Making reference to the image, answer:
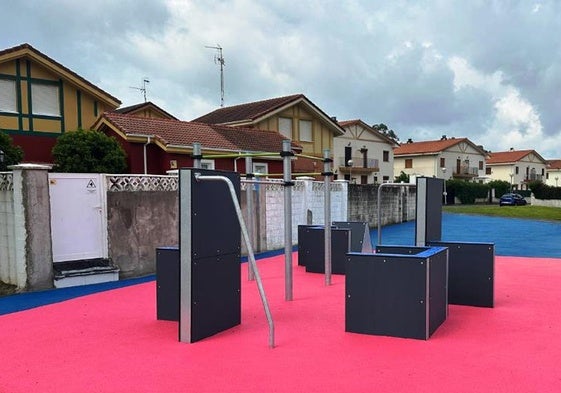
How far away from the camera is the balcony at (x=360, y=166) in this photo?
1513 inches

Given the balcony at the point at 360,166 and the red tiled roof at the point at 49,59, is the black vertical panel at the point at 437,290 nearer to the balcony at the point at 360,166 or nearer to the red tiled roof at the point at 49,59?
the red tiled roof at the point at 49,59

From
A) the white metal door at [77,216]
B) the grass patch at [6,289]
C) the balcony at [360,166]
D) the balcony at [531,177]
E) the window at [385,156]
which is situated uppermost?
the window at [385,156]

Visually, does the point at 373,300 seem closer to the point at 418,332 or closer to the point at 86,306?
the point at 418,332

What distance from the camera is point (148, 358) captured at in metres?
3.95

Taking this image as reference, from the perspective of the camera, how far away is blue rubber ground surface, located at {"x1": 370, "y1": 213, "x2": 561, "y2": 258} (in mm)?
11398

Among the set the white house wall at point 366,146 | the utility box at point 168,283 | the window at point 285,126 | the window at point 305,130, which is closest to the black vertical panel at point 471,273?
the utility box at point 168,283

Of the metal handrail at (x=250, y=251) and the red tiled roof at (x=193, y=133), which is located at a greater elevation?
the red tiled roof at (x=193, y=133)

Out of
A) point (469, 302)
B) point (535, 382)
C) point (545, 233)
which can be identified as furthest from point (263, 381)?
point (545, 233)

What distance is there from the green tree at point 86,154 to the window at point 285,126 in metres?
13.6

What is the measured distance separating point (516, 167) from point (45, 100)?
5661 cm

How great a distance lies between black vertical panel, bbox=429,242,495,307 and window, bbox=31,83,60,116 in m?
16.1

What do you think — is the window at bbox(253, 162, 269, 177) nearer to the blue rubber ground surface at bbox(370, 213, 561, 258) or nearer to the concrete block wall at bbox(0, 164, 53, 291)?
the blue rubber ground surface at bbox(370, 213, 561, 258)

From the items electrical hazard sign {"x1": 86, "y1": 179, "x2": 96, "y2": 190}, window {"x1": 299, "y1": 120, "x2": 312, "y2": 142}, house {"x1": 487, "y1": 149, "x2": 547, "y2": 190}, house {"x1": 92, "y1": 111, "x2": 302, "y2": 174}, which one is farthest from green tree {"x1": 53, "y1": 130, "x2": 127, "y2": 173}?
house {"x1": 487, "y1": 149, "x2": 547, "y2": 190}

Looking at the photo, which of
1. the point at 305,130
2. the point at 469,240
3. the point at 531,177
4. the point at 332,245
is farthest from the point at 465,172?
the point at 332,245
